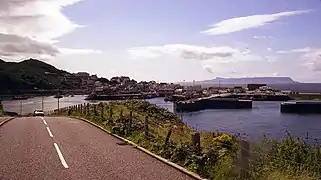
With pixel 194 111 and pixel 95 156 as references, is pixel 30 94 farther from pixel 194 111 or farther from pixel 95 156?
pixel 95 156

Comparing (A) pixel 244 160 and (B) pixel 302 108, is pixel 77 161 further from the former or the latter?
(B) pixel 302 108

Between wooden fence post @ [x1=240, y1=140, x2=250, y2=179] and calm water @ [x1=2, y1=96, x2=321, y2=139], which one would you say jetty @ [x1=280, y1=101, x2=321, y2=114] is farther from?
wooden fence post @ [x1=240, y1=140, x2=250, y2=179]

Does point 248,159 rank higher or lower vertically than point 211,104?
higher

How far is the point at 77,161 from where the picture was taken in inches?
509

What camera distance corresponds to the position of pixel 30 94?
174125 millimetres

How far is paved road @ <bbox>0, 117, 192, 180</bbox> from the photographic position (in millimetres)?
10703

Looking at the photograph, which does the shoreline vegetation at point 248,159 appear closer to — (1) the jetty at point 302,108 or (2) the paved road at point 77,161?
(2) the paved road at point 77,161

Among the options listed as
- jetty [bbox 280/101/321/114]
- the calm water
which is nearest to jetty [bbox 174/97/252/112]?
jetty [bbox 280/101/321/114]

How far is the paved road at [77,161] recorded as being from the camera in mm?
10703

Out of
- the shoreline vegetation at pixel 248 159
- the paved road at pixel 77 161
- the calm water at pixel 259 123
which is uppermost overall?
the shoreline vegetation at pixel 248 159

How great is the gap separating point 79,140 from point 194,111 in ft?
290

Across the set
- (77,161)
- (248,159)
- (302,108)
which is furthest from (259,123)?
(248,159)

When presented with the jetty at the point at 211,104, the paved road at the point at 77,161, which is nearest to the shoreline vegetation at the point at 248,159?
the paved road at the point at 77,161

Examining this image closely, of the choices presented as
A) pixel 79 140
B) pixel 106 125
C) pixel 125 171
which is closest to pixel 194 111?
pixel 106 125
